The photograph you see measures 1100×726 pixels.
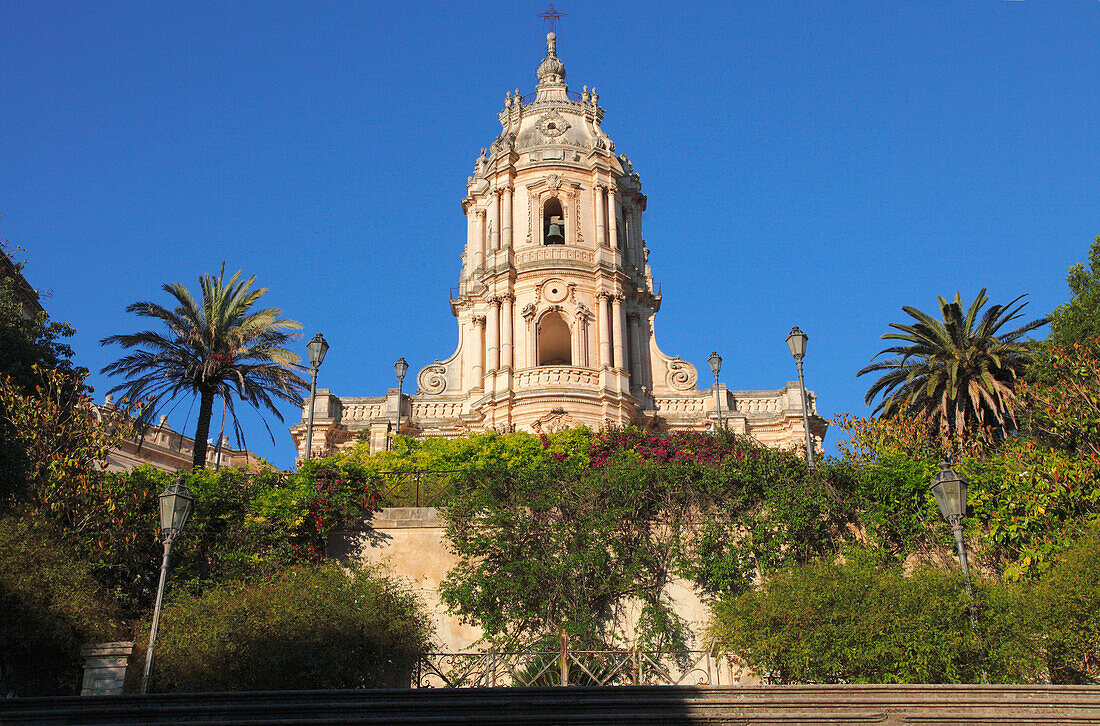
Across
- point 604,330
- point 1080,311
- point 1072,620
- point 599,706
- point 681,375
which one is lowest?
point 599,706

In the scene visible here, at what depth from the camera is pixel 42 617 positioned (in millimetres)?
17969

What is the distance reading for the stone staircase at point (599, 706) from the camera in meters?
12.7

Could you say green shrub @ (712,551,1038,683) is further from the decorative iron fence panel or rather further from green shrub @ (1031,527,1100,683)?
the decorative iron fence panel

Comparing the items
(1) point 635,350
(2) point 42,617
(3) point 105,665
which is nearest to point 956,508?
(3) point 105,665

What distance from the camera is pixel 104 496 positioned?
21.1 metres

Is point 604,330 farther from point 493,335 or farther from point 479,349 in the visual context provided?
point 479,349

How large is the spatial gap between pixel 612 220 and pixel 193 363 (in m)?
20.8

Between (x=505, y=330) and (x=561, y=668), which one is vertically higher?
(x=505, y=330)

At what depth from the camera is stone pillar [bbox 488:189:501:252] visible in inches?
1736

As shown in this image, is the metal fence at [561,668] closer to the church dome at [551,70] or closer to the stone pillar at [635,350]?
the stone pillar at [635,350]

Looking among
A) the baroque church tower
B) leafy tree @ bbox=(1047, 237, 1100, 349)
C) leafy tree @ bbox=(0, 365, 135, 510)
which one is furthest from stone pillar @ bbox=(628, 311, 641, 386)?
leafy tree @ bbox=(0, 365, 135, 510)

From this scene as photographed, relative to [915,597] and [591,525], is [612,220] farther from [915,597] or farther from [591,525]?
[915,597]

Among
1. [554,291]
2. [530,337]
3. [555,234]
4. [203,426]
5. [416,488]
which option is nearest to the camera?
[416,488]

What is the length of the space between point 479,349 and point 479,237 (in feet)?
21.1
